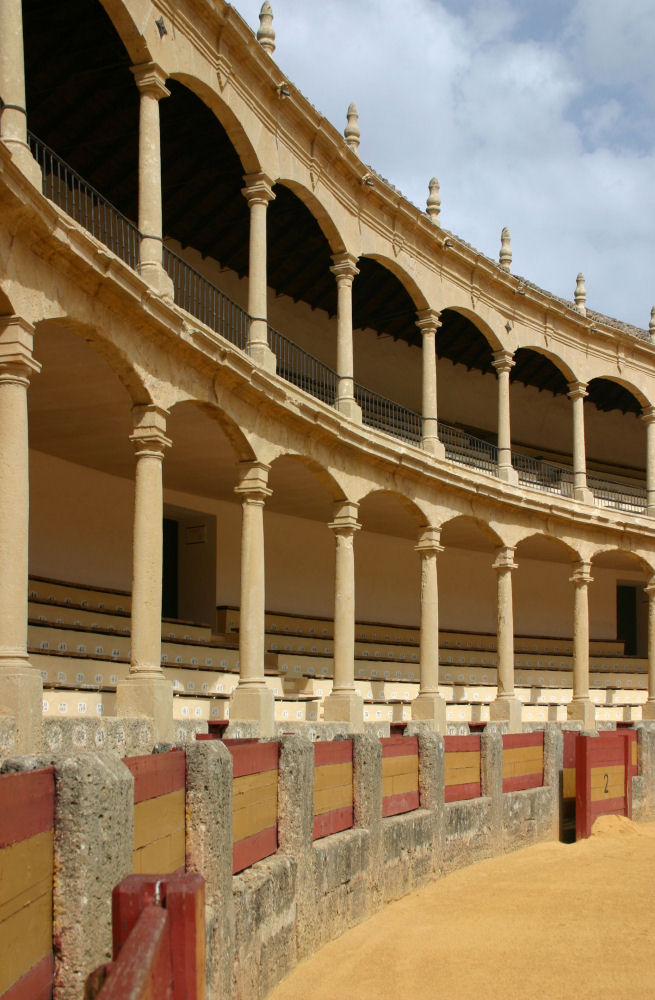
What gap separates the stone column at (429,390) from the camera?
19.8 metres

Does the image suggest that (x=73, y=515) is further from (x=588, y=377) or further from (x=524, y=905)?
(x=588, y=377)

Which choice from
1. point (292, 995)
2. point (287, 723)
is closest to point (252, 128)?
point (287, 723)

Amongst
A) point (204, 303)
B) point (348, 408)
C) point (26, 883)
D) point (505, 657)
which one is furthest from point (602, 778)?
point (26, 883)

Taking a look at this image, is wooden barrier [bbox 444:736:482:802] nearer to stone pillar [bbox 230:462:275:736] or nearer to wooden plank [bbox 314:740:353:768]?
wooden plank [bbox 314:740:353:768]

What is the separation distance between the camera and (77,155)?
631 inches

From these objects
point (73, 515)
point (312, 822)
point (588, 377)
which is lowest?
point (312, 822)

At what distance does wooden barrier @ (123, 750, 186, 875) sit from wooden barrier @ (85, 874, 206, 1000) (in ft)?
3.84

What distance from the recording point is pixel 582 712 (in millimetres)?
22438

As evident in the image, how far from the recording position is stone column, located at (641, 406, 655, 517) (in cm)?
2541

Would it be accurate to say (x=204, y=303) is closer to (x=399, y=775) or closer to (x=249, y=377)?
(x=249, y=377)

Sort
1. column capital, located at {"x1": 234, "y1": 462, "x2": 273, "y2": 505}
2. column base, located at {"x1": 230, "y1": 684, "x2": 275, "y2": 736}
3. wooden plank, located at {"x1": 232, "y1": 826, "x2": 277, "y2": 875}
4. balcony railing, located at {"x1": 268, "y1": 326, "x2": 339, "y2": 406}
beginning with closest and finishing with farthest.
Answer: wooden plank, located at {"x1": 232, "y1": 826, "x2": 277, "y2": 875} < column base, located at {"x1": 230, "y1": 684, "x2": 275, "y2": 736} < column capital, located at {"x1": 234, "y1": 462, "x2": 273, "y2": 505} < balcony railing, located at {"x1": 268, "y1": 326, "x2": 339, "y2": 406}

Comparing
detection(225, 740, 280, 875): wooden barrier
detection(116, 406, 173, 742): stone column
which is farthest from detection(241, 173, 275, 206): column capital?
detection(225, 740, 280, 875): wooden barrier

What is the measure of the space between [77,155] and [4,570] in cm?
861

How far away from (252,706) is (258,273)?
18.4 ft
